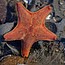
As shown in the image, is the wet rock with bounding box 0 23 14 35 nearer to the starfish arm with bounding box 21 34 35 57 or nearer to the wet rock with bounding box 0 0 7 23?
the starfish arm with bounding box 21 34 35 57

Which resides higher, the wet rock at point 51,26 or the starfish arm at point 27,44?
the wet rock at point 51,26

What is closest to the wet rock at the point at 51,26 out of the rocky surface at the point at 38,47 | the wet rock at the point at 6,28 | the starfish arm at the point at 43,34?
the rocky surface at the point at 38,47

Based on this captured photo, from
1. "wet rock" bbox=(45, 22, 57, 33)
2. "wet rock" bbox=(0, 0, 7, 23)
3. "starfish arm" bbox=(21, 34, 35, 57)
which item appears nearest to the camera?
"starfish arm" bbox=(21, 34, 35, 57)

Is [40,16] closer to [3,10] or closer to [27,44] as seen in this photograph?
[27,44]

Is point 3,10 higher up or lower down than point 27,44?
higher up

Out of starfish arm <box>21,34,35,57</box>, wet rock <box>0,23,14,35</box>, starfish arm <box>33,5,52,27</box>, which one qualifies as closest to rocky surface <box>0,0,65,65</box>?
wet rock <box>0,23,14,35</box>

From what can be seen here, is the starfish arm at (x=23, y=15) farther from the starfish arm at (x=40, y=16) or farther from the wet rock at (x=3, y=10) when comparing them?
the wet rock at (x=3, y=10)

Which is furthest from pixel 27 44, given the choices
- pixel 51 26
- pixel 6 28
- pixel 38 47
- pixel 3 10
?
pixel 3 10

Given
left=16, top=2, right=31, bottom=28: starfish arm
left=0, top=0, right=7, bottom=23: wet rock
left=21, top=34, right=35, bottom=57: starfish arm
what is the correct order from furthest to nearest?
left=0, top=0, right=7, bottom=23: wet rock
left=21, top=34, right=35, bottom=57: starfish arm
left=16, top=2, right=31, bottom=28: starfish arm

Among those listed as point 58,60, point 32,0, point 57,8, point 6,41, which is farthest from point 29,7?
point 58,60
